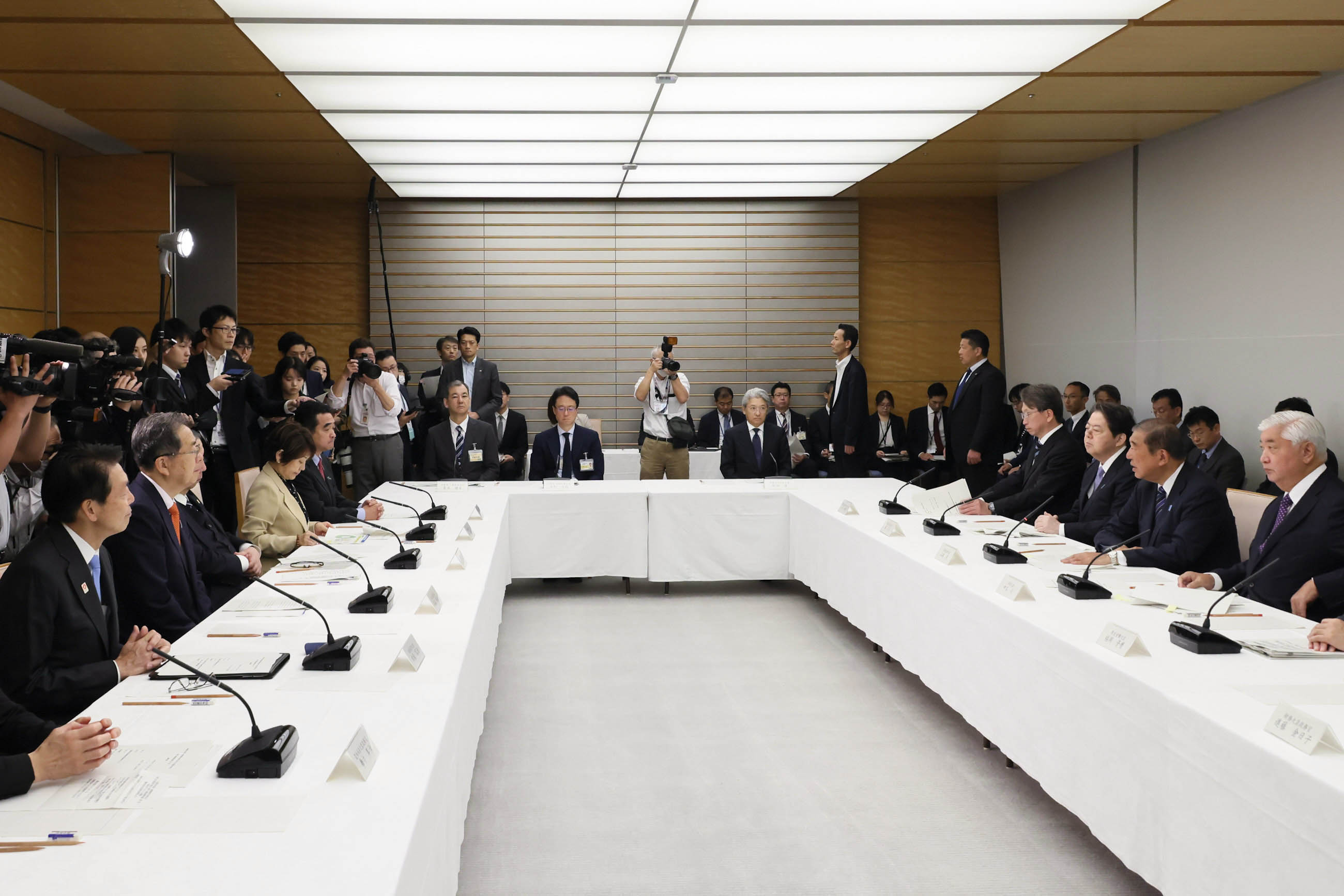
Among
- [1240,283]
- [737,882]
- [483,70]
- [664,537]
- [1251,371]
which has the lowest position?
[737,882]

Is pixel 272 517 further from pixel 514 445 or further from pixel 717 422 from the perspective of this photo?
pixel 717 422

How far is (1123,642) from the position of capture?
2359 mm

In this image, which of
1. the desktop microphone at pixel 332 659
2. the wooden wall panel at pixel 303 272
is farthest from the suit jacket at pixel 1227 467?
the wooden wall panel at pixel 303 272

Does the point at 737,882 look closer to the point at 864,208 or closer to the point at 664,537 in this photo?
the point at 664,537

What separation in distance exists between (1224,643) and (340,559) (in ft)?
9.06

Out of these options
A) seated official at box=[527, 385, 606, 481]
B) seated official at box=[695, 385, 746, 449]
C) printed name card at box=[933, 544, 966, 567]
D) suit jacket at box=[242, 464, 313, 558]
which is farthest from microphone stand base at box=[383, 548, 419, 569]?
seated official at box=[695, 385, 746, 449]

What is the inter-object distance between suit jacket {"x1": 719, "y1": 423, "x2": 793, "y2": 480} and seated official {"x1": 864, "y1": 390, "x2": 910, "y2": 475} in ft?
6.93

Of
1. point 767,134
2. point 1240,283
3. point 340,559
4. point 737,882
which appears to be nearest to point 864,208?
point 767,134

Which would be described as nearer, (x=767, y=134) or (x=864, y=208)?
(x=767, y=134)

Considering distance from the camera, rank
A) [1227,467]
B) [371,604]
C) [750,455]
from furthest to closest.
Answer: [750,455] → [1227,467] → [371,604]

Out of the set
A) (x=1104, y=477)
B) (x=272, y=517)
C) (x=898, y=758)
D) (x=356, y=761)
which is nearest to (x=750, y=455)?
(x=1104, y=477)

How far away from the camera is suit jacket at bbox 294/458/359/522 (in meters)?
4.68

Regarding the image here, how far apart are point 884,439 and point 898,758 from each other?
5.71 metres

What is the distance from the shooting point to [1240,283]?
6.13m
